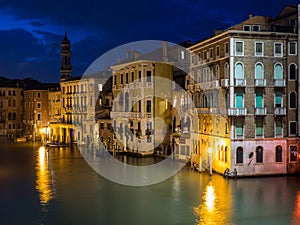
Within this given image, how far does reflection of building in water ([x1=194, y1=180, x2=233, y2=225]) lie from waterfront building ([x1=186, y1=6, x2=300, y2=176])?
372 centimetres

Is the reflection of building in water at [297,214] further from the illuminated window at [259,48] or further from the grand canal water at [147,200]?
the illuminated window at [259,48]

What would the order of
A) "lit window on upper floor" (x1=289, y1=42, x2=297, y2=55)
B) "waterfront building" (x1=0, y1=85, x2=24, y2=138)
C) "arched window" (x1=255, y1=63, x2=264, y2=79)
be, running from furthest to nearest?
"waterfront building" (x1=0, y1=85, x2=24, y2=138) → "lit window on upper floor" (x1=289, y1=42, x2=297, y2=55) → "arched window" (x1=255, y1=63, x2=264, y2=79)

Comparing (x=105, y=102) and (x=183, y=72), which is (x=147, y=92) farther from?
(x=105, y=102)

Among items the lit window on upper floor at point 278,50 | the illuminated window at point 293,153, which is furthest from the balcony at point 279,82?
the illuminated window at point 293,153

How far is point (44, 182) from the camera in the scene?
29.0 metres

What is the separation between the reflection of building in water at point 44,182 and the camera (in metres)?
24.0

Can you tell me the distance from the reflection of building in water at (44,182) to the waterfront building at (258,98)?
12.0 meters

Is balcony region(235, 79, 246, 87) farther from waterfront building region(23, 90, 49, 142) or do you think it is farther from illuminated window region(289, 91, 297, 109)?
waterfront building region(23, 90, 49, 142)

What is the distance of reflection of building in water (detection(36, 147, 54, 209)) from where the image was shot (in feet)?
78.7

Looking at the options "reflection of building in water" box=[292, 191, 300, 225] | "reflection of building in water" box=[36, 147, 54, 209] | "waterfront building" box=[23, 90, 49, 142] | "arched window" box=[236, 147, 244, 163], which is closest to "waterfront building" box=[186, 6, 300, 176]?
"arched window" box=[236, 147, 244, 163]

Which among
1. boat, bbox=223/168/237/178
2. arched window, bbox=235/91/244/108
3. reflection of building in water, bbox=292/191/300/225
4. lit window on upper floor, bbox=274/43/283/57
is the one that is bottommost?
reflection of building in water, bbox=292/191/300/225

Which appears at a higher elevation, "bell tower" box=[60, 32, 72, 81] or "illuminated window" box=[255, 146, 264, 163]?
"bell tower" box=[60, 32, 72, 81]

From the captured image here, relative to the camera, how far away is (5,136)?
7425 cm

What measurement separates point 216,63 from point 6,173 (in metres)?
18.1
